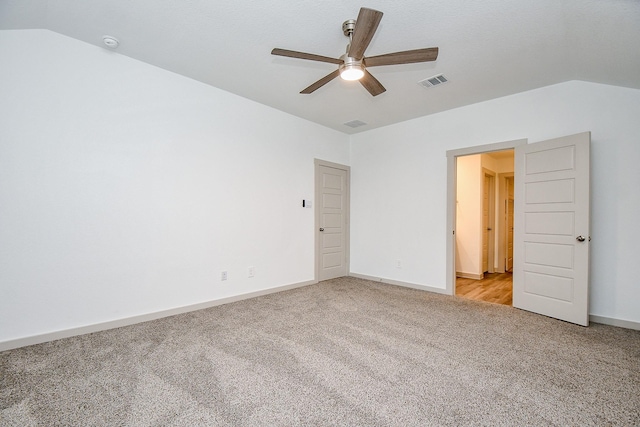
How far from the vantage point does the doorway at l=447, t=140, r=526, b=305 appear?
4824 mm

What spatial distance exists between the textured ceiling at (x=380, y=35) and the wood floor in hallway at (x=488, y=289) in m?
2.92

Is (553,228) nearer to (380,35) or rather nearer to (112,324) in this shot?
(380,35)

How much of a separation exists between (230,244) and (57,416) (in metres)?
2.34

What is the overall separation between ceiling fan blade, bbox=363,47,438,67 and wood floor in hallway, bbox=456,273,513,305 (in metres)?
3.45

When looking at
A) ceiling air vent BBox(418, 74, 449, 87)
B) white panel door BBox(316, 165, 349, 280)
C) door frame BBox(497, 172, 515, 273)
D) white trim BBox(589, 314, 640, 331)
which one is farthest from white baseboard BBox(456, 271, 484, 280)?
ceiling air vent BBox(418, 74, 449, 87)

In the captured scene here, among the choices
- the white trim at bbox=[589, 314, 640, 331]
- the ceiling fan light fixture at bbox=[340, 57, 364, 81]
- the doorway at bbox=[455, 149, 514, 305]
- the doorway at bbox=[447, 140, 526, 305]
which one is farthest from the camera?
the doorway at bbox=[455, 149, 514, 305]

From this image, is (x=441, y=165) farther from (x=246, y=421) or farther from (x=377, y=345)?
(x=246, y=421)

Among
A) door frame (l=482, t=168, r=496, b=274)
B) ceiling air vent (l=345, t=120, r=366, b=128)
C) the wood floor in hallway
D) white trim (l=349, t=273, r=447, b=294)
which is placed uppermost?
ceiling air vent (l=345, t=120, r=366, b=128)

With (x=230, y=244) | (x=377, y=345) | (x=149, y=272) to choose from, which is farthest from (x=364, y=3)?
(x=149, y=272)

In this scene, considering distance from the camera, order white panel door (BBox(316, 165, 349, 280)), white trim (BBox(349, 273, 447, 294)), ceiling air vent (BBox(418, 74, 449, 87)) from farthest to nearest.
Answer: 1. white panel door (BBox(316, 165, 349, 280))
2. white trim (BBox(349, 273, 447, 294))
3. ceiling air vent (BBox(418, 74, 449, 87))

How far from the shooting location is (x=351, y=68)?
223 cm

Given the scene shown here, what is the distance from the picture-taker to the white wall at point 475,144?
305cm

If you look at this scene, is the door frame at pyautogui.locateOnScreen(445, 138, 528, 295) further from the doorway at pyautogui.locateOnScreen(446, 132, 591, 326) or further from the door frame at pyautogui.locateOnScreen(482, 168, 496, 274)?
the door frame at pyautogui.locateOnScreen(482, 168, 496, 274)

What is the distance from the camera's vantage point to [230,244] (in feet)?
12.5
